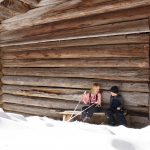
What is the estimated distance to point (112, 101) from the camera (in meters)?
6.25

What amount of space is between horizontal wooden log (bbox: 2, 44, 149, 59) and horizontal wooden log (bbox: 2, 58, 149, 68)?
0.08m

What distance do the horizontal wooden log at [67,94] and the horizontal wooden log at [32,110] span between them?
31 centimetres

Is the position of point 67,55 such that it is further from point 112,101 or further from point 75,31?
point 112,101

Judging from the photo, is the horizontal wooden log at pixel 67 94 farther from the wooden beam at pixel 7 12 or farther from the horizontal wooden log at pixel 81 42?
the wooden beam at pixel 7 12

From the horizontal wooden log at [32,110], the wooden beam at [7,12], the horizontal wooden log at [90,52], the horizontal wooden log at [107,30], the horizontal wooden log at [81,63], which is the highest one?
the wooden beam at [7,12]

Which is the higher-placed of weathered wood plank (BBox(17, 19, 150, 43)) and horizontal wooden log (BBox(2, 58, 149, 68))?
weathered wood plank (BBox(17, 19, 150, 43))

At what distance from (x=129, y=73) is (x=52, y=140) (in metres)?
3.17

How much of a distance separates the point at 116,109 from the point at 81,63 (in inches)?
50.0

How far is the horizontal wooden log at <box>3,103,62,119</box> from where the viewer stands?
759cm

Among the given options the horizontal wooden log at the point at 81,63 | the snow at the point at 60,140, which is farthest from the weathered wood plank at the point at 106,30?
the snow at the point at 60,140

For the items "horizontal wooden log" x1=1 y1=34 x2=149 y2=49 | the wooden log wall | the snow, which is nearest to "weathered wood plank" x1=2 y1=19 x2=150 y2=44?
the wooden log wall

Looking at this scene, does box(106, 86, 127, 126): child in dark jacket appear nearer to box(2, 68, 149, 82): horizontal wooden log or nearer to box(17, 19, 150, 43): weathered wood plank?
box(2, 68, 149, 82): horizontal wooden log

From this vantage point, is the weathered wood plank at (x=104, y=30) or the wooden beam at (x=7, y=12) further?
the wooden beam at (x=7, y=12)

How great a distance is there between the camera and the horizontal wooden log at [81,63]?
610 cm
